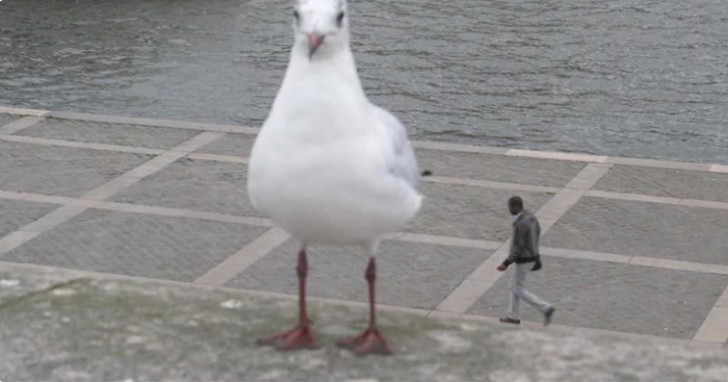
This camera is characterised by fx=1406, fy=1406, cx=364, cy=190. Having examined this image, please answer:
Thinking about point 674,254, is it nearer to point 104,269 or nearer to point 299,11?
point 104,269

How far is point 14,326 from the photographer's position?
6.98 meters

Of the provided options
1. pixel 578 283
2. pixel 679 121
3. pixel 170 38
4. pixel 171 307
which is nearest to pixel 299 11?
pixel 171 307

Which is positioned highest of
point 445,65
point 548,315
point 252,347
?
point 252,347

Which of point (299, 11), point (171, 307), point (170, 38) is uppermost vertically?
point (299, 11)

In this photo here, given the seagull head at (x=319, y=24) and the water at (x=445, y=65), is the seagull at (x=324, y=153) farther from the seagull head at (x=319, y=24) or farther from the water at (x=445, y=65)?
the water at (x=445, y=65)

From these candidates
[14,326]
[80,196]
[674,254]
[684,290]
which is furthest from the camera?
[80,196]

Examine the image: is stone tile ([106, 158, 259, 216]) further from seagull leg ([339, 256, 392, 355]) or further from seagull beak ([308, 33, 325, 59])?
seagull beak ([308, 33, 325, 59])

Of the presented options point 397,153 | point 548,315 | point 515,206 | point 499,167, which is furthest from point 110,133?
point 397,153

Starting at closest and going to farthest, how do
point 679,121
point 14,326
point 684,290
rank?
point 14,326 → point 684,290 → point 679,121

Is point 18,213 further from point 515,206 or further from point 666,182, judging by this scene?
point 666,182

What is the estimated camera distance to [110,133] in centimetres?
1966

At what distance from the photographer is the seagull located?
21.1 ft

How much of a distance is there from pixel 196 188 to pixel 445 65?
9050mm

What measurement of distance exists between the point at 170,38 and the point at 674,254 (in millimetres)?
15406
